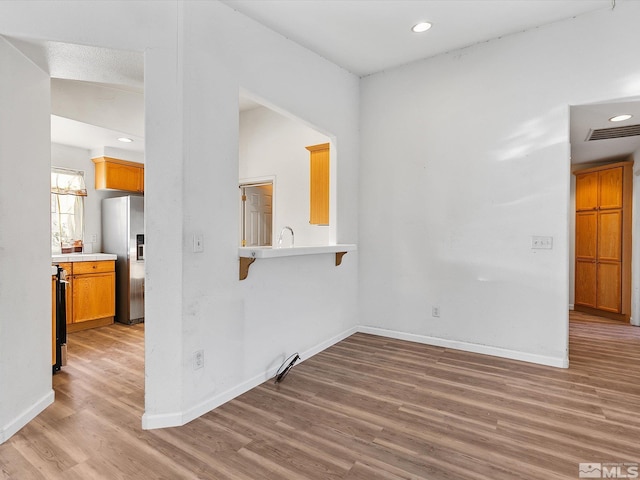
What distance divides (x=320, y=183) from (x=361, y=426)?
8.25 ft

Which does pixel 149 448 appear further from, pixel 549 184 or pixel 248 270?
pixel 549 184

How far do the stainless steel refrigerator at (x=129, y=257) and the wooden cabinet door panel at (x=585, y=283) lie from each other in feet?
21.3

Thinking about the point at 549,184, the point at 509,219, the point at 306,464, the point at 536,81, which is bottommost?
the point at 306,464

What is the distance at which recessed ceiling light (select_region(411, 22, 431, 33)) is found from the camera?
9.88 ft

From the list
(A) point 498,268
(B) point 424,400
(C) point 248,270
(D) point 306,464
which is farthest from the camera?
(A) point 498,268

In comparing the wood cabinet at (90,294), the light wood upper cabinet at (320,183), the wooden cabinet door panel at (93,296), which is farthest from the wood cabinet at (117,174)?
the light wood upper cabinet at (320,183)

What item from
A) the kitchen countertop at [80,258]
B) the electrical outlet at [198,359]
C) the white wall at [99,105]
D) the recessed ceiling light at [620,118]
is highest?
the white wall at [99,105]

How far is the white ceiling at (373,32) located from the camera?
87.3 inches

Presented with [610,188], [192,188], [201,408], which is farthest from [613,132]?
[201,408]

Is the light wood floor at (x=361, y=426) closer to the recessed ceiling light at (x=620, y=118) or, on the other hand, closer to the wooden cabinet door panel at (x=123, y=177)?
the recessed ceiling light at (x=620, y=118)

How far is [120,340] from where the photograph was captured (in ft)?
12.9

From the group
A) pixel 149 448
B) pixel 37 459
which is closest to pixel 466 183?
pixel 149 448

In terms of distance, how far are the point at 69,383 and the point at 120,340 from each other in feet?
3.88

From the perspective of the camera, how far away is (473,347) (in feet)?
11.4
